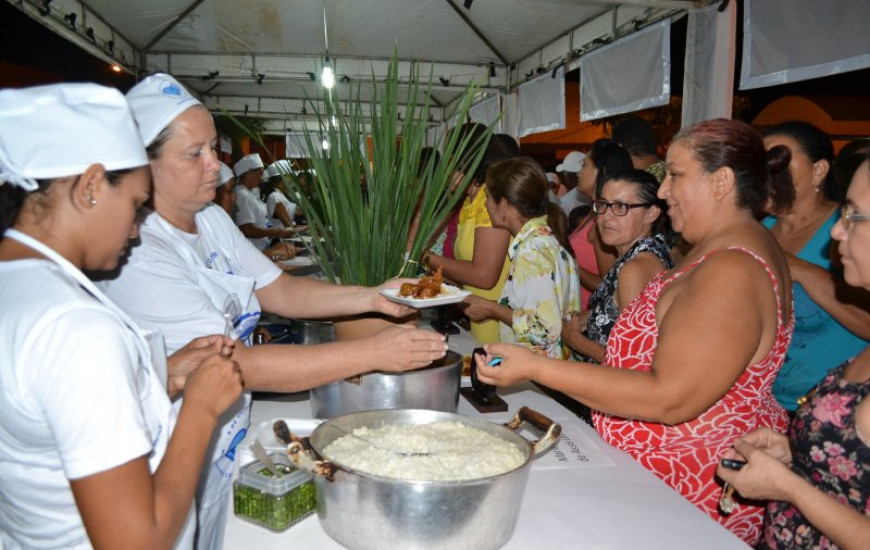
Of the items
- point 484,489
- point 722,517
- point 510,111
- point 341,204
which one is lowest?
point 722,517

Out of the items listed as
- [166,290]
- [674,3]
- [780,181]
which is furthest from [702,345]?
[674,3]

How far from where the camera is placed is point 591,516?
4.22 ft

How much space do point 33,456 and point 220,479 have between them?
66 cm

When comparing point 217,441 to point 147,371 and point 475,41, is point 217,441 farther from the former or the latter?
point 475,41

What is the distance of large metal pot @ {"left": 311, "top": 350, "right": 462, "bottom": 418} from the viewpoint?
58.3 inches

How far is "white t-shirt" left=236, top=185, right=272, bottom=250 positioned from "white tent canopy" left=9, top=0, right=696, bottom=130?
1.61 metres

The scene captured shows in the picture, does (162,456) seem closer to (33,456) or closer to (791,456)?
(33,456)

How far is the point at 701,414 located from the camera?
5.03 feet

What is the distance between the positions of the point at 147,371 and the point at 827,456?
138 cm

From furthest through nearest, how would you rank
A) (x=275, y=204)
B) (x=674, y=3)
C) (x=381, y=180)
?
(x=275, y=204), (x=674, y=3), (x=381, y=180)

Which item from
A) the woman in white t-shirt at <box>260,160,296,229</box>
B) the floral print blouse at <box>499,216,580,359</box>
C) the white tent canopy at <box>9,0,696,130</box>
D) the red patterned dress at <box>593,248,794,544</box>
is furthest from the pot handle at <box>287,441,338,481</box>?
the woman in white t-shirt at <box>260,160,296,229</box>

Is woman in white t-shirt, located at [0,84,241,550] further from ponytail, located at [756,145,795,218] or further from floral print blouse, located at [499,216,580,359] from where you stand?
ponytail, located at [756,145,795,218]

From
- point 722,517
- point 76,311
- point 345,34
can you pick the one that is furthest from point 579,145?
point 76,311

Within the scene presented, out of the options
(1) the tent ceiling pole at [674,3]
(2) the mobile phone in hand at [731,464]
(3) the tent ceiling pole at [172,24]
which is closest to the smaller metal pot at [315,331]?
(2) the mobile phone in hand at [731,464]
